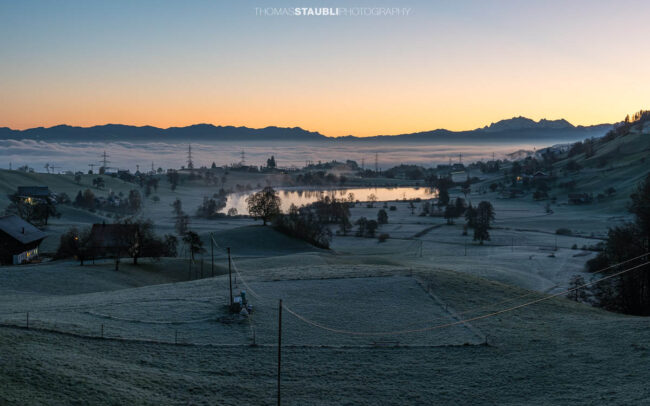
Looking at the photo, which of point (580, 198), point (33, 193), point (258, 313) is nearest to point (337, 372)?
point (258, 313)

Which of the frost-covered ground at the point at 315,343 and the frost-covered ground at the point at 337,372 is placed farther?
the frost-covered ground at the point at 315,343

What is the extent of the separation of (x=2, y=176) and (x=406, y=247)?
113 m

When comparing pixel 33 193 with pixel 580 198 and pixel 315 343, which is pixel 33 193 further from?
pixel 580 198

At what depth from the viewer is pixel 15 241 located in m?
48.6

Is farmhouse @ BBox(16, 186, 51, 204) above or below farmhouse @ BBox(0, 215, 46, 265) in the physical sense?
above

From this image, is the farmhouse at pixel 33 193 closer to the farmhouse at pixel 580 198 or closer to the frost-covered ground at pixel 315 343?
the frost-covered ground at pixel 315 343

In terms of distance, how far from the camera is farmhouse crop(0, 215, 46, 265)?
1893 inches

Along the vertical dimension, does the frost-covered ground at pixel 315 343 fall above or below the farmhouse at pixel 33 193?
below

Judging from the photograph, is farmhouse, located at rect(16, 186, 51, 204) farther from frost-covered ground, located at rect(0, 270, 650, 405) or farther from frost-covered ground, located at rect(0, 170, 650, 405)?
frost-covered ground, located at rect(0, 270, 650, 405)

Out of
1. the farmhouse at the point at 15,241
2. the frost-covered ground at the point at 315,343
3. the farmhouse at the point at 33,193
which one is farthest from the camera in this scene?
the farmhouse at the point at 33,193

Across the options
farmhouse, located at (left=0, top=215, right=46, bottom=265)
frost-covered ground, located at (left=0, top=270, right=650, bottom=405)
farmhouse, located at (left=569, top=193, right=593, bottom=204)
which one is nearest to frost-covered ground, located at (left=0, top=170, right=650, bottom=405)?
frost-covered ground, located at (left=0, top=270, right=650, bottom=405)

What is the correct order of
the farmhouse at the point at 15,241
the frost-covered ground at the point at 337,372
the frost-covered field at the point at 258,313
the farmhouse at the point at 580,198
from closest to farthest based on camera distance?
the frost-covered ground at the point at 337,372 < the frost-covered field at the point at 258,313 < the farmhouse at the point at 15,241 < the farmhouse at the point at 580,198

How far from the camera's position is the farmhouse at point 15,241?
158 ft

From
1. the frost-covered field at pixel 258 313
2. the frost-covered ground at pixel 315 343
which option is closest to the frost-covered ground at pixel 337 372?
the frost-covered ground at pixel 315 343
